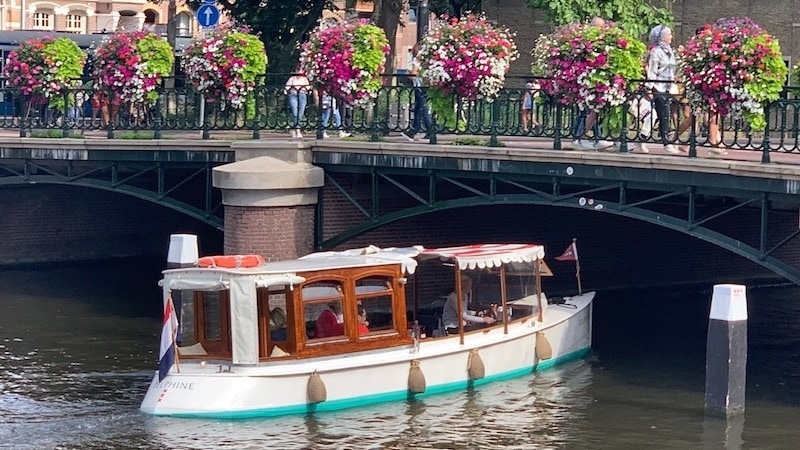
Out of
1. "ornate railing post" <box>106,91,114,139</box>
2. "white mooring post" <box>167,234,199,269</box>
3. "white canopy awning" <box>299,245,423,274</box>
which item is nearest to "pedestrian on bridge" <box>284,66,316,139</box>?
"white mooring post" <box>167,234,199,269</box>

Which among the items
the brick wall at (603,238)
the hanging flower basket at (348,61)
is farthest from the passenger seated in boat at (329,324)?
the brick wall at (603,238)

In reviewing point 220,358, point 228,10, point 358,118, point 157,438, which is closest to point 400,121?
point 358,118

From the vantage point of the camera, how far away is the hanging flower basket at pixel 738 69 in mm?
20719

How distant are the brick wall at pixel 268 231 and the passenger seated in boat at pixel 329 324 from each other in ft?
15.5

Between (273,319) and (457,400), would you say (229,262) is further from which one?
(457,400)

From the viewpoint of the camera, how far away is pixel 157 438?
1917cm

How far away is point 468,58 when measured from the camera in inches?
951

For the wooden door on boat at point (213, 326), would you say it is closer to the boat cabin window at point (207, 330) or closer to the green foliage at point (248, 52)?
the boat cabin window at point (207, 330)

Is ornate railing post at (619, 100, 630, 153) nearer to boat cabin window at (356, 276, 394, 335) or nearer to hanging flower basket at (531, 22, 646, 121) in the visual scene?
hanging flower basket at (531, 22, 646, 121)

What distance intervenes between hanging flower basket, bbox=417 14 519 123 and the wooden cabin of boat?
3551mm

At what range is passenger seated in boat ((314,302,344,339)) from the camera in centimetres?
2142

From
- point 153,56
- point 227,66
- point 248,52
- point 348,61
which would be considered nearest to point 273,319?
point 348,61

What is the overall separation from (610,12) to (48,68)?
1113 centimetres

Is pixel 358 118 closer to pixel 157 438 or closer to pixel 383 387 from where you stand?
pixel 383 387
